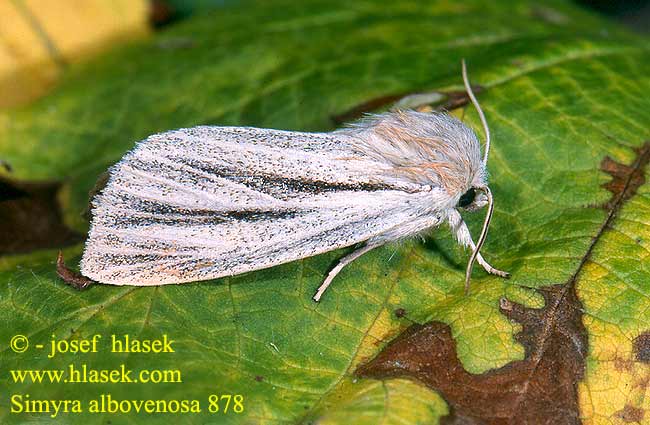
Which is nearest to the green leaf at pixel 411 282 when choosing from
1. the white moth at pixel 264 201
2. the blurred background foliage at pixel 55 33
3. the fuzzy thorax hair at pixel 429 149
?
the white moth at pixel 264 201

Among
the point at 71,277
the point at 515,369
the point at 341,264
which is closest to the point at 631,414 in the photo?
the point at 515,369

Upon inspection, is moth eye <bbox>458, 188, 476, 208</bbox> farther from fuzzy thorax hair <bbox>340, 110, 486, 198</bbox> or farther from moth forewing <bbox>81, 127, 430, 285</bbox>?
moth forewing <bbox>81, 127, 430, 285</bbox>

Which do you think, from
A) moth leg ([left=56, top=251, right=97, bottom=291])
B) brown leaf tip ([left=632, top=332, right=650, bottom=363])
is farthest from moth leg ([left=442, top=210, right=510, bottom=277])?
moth leg ([left=56, top=251, right=97, bottom=291])

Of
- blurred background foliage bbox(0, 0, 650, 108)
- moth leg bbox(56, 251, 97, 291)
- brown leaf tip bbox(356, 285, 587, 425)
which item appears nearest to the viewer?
brown leaf tip bbox(356, 285, 587, 425)

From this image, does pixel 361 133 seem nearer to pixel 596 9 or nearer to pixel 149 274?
pixel 149 274

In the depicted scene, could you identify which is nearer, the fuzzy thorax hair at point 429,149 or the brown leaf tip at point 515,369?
the brown leaf tip at point 515,369

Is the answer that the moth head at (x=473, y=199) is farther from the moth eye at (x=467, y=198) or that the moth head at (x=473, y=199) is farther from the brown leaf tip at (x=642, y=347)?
the brown leaf tip at (x=642, y=347)

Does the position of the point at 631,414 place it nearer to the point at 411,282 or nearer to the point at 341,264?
the point at 411,282
